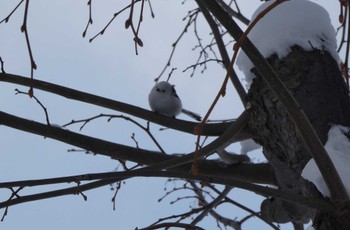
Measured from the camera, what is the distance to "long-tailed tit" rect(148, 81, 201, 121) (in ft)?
8.08

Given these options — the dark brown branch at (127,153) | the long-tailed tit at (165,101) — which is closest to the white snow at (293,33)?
the dark brown branch at (127,153)

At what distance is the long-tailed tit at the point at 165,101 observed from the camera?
2463 mm

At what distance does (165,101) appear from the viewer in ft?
8.14

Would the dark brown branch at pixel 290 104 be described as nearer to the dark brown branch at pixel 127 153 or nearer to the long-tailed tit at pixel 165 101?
the dark brown branch at pixel 127 153

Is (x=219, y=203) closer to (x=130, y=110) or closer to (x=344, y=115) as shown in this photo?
(x=130, y=110)

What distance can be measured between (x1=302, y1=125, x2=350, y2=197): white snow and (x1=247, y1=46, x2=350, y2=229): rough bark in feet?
0.14

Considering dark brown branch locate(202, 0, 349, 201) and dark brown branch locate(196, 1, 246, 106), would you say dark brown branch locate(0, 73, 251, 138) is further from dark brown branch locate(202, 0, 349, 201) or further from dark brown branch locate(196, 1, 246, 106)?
dark brown branch locate(202, 0, 349, 201)

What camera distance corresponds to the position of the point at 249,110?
1.64m

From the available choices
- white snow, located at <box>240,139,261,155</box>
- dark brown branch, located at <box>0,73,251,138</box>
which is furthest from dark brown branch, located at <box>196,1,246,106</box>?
dark brown branch, located at <box>0,73,251,138</box>

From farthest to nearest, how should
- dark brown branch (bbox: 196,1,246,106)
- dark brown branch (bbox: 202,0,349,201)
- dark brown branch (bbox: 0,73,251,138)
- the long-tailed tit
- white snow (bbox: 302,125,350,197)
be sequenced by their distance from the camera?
the long-tailed tit → dark brown branch (bbox: 196,1,246,106) → dark brown branch (bbox: 0,73,251,138) → white snow (bbox: 302,125,350,197) → dark brown branch (bbox: 202,0,349,201)

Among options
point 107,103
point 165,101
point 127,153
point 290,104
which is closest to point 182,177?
point 290,104

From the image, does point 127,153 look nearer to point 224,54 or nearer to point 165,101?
point 165,101

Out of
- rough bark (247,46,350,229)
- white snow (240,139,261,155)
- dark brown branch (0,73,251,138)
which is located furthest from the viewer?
white snow (240,139,261,155)

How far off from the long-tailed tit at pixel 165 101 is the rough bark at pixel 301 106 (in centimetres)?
73
